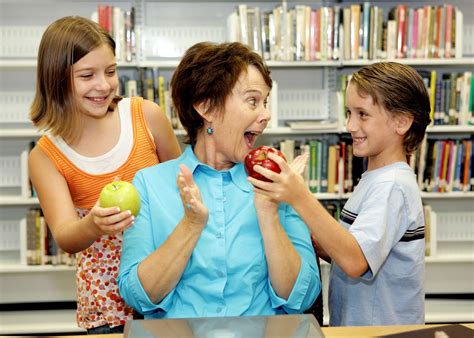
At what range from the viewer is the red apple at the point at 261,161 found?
164 centimetres

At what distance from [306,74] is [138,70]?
123 centimetres

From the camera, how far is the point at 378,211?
1.73 metres

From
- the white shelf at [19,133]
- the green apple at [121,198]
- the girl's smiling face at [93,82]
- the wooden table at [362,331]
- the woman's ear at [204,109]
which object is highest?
the girl's smiling face at [93,82]

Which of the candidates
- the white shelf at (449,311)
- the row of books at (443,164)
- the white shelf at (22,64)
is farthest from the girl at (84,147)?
the white shelf at (449,311)

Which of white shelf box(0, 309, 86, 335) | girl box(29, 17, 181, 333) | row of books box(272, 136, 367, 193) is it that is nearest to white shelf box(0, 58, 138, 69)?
row of books box(272, 136, 367, 193)

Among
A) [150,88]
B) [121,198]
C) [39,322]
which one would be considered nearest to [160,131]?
[121,198]

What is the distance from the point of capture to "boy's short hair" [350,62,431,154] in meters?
1.88

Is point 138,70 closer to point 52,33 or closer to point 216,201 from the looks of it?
point 52,33

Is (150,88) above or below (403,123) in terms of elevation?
above

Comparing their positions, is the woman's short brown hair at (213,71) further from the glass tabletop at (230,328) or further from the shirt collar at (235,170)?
the glass tabletop at (230,328)

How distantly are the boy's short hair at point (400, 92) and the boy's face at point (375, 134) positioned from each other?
21 millimetres

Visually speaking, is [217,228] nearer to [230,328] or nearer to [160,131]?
[230,328]

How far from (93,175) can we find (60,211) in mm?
165

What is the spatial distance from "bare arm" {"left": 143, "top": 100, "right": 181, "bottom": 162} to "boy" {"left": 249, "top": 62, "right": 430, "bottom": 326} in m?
0.67
